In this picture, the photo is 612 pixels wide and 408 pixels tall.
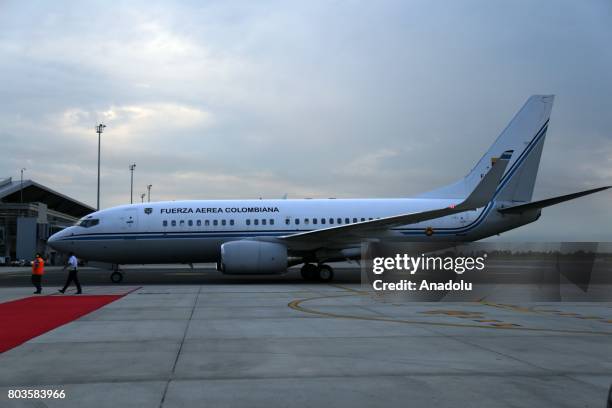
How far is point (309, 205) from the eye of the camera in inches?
955

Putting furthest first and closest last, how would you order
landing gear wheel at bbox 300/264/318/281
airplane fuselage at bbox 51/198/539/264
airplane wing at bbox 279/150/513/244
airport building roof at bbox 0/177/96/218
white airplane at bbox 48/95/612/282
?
1. airport building roof at bbox 0/177/96/218
2. landing gear wheel at bbox 300/264/318/281
3. airplane fuselage at bbox 51/198/539/264
4. white airplane at bbox 48/95/612/282
5. airplane wing at bbox 279/150/513/244

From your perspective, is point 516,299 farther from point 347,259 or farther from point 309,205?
point 309,205

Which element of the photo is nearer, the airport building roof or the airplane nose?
the airplane nose

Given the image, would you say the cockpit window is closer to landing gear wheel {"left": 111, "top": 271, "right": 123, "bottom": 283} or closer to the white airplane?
the white airplane

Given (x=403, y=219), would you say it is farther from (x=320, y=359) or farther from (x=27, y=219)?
(x=27, y=219)

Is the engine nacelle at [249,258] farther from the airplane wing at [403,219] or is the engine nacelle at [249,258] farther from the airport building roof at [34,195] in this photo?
the airport building roof at [34,195]

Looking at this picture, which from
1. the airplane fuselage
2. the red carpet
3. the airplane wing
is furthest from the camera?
the airplane fuselage

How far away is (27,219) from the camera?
54500 millimetres

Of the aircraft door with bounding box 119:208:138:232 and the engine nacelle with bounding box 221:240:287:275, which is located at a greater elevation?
the aircraft door with bounding box 119:208:138:232

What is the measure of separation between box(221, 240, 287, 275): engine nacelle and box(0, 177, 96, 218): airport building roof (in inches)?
2103

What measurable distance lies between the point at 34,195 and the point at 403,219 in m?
67.6

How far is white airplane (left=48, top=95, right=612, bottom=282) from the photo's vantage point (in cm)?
2278

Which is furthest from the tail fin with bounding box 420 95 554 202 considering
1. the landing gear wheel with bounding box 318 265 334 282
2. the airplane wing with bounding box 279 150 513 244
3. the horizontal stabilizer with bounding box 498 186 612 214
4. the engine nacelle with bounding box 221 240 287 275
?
the engine nacelle with bounding box 221 240 287 275

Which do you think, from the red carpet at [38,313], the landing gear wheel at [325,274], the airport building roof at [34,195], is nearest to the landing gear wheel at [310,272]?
the landing gear wheel at [325,274]
